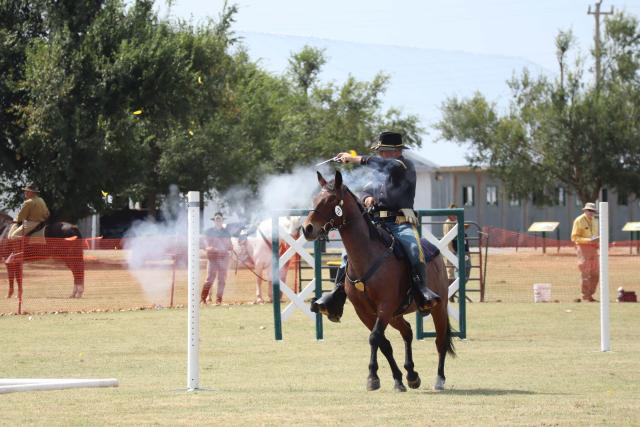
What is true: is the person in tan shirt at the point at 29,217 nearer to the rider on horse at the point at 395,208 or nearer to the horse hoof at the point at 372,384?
the rider on horse at the point at 395,208

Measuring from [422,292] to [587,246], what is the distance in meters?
16.6

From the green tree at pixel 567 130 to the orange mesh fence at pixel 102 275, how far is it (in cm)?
3122

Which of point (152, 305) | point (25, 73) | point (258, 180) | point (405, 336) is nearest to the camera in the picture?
point (405, 336)

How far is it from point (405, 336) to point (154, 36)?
104ft

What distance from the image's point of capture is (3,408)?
1019 centimetres

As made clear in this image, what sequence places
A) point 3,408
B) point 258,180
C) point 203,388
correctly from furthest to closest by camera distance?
point 258,180
point 203,388
point 3,408

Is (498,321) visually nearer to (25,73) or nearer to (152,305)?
(152,305)

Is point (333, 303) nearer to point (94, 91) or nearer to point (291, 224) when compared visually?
point (291, 224)

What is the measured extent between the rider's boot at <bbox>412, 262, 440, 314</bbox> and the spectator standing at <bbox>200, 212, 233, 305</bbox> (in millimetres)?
14666

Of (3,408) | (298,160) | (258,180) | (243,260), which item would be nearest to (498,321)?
(243,260)

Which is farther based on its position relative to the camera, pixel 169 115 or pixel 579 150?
pixel 579 150

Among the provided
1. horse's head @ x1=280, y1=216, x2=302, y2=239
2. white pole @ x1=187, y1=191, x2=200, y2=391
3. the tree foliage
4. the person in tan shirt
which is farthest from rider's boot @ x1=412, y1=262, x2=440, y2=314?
the tree foliage

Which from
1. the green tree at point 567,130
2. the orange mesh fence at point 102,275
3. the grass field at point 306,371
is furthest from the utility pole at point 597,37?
the grass field at point 306,371

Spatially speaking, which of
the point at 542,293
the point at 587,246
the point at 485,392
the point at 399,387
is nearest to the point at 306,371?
the point at 399,387
